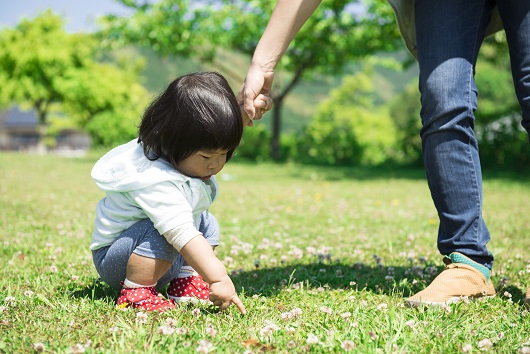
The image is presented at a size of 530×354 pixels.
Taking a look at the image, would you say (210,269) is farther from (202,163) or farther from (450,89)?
(450,89)

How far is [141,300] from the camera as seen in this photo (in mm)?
2609

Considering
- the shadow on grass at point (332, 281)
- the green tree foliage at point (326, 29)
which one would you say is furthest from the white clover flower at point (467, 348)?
the green tree foliage at point (326, 29)

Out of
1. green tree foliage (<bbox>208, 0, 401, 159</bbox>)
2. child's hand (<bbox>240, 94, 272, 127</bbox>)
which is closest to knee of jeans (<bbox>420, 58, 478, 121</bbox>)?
child's hand (<bbox>240, 94, 272, 127</bbox>)

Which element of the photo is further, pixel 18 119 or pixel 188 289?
pixel 18 119

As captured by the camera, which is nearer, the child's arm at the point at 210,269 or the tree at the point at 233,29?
the child's arm at the point at 210,269

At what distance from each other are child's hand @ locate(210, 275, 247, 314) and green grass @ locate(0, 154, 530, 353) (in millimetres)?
66

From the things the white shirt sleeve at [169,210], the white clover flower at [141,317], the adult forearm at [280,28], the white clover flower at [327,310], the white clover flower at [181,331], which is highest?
the adult forearm at [280,28]

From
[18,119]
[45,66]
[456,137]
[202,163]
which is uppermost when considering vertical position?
[456,137]

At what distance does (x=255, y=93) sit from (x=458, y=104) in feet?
3.48

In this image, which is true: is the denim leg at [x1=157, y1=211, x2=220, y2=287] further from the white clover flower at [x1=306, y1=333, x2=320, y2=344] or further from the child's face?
the white clover flower at [x1=306, y1=333, x2=320, y2=344]

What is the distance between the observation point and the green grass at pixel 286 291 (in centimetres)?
212

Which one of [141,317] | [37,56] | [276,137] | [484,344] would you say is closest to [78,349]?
[141,317]

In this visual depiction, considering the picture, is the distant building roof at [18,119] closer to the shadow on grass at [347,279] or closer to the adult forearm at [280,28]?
the shadow on grass at [347,279]

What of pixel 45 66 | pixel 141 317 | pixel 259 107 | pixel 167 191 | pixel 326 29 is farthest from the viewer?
pixel 45 66
